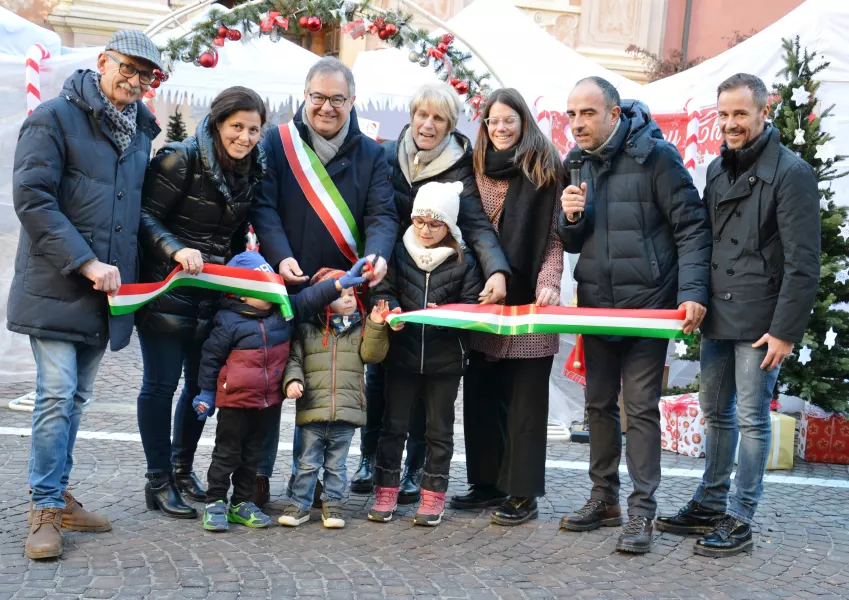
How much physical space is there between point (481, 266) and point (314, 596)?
73.6 inches

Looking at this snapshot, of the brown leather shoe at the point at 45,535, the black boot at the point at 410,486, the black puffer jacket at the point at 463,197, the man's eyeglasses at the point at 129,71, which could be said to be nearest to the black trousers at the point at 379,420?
the black boot at the point at 410,486

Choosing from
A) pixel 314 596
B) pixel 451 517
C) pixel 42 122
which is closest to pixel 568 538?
pixel 451 517

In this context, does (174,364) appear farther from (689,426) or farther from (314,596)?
(689,426)

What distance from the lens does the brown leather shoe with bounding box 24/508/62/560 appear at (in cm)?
434

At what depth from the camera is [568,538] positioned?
5102mm

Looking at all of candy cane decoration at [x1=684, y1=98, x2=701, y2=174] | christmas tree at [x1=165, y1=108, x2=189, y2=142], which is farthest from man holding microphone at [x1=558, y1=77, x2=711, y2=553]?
christmas tree at [x1=165, y1=108, x2=189, y2=142]

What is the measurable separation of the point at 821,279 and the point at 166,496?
481 centimetres

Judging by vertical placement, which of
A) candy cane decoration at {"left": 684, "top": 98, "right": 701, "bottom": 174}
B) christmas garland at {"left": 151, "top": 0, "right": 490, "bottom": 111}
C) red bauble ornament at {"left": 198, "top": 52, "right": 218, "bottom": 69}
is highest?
christmas garland at {"left": 151, "top": 0, "right": 490, "bottom": 111}

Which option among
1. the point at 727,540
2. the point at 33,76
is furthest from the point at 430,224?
the point at 33,76

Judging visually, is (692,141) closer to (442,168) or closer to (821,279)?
(821,279)

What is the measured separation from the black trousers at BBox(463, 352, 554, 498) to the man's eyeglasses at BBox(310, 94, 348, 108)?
4.88ft

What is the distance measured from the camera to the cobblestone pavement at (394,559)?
4.22 m

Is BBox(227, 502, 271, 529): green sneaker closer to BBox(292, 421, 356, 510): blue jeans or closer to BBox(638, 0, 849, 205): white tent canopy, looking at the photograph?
BBox(292, 421, 356, 510): blue jeans

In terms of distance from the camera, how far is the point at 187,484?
5.42 meters
